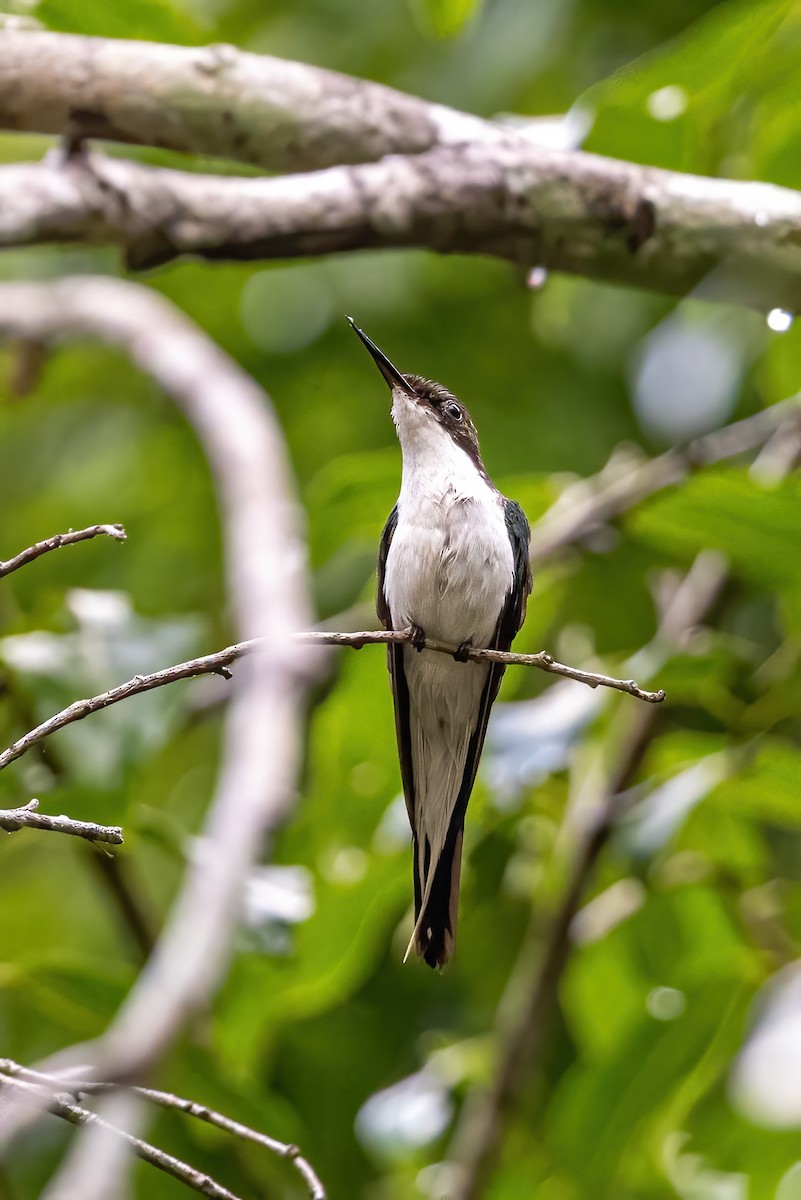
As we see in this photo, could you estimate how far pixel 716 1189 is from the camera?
3471 mm

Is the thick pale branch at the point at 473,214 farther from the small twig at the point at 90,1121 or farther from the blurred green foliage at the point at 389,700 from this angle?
the small twig at the point at 90,1121

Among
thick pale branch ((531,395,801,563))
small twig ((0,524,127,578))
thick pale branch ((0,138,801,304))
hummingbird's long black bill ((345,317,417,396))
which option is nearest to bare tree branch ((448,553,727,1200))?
thick pale branch ((531,395,801,563))

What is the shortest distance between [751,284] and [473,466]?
738 mm

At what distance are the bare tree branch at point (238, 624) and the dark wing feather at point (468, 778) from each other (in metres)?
0.27

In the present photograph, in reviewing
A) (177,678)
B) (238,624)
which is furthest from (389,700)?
(177,678)

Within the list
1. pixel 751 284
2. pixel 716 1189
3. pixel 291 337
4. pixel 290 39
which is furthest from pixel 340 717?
pixel 290 39

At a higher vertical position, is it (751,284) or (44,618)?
(751,284)

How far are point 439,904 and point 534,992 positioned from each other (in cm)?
160

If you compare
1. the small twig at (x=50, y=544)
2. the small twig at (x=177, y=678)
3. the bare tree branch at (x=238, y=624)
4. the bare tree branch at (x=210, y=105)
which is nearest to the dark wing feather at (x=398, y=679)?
the bare tree branch at (x=238, y=624)

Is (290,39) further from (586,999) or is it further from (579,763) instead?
(586,999)

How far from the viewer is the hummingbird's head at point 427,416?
99.1 inches

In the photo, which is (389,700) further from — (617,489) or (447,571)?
(617,489)

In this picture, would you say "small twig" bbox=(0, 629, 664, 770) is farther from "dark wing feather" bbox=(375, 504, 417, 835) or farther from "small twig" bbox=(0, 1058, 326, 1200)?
"dark wing feather" bbox=(375, 504, 417, 835)

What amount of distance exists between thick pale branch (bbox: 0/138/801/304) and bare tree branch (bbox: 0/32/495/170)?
0.22 feet
